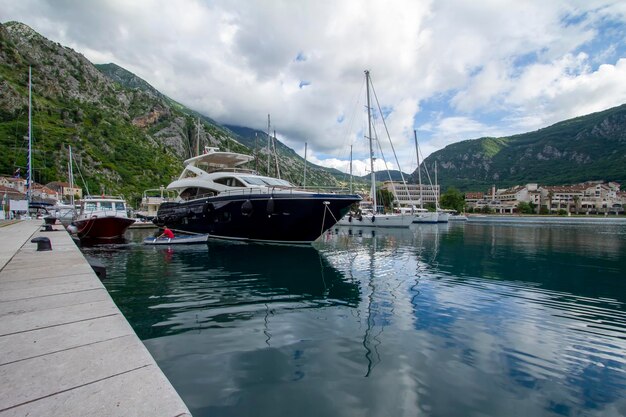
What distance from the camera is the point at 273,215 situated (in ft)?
61.4

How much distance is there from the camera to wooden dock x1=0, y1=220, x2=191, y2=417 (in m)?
2.24

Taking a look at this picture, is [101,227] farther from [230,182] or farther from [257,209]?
[257,209]

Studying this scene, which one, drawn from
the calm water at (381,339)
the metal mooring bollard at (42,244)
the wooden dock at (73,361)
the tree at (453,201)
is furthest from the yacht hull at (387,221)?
the tree at (453,201)

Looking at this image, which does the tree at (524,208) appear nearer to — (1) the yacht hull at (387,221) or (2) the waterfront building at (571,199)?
(2) the waterfront building at (571,199)

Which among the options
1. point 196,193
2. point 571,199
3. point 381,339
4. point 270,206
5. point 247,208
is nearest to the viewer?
point 381,339

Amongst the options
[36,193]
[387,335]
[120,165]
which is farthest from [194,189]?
[120,165]

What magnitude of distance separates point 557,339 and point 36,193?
8363cm

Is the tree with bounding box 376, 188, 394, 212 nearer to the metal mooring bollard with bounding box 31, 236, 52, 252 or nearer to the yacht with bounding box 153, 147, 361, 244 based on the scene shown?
the yacht with bounding box 153, 147, 361, 244

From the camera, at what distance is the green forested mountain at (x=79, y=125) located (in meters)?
73.2

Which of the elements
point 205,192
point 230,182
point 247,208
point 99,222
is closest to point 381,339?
point 247,208

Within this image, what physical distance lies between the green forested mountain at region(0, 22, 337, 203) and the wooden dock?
5443 cm

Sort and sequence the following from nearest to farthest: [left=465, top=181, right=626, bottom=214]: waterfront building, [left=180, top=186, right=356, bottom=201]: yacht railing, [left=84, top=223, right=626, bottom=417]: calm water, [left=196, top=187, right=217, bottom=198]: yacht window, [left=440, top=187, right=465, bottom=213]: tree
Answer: [left=84, top=223, right=626, bottom=417]: calm water → [left=180, top=186, right=356, bottom=201]: yacht railing → [left=196, top=187, right=217, bottom=198]: yacht window → [left=440, top=187, right=465, bottom=213]: tree → [left=465, top=181, right=626, bottom=214]: waterfront building

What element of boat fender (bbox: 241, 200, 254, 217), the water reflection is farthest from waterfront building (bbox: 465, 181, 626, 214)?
the water reflection

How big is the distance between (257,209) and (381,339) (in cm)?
1387
